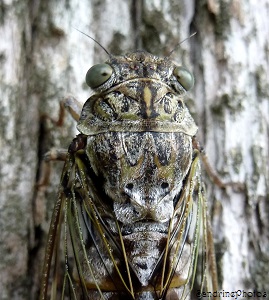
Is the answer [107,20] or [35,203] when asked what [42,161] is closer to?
[35,203]

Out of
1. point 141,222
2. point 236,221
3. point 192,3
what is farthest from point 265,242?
point 192,3

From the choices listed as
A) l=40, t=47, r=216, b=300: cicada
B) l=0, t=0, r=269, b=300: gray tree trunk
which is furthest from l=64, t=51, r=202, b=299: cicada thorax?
l=0, t=0, r=269, b=300: gray tree trunk

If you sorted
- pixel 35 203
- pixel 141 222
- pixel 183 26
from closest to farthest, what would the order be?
1. pixel 141 222
2. pixel 35 203
3. pixel 183 26

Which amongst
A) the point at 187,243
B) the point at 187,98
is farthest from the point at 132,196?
the point at 187,98

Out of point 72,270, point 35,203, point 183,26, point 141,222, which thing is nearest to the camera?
point 141,222

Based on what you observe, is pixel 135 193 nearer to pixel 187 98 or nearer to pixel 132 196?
pixel 132 196

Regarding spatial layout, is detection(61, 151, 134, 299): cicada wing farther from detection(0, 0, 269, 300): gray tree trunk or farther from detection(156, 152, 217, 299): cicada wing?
detection(0, 0, 269, 300): gray tree trunk

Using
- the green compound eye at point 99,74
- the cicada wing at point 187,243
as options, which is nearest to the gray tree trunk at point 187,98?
the cicada wing at point 187,243

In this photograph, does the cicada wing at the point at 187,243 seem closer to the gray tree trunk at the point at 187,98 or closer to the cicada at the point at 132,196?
the cicada at the point at 132,196
